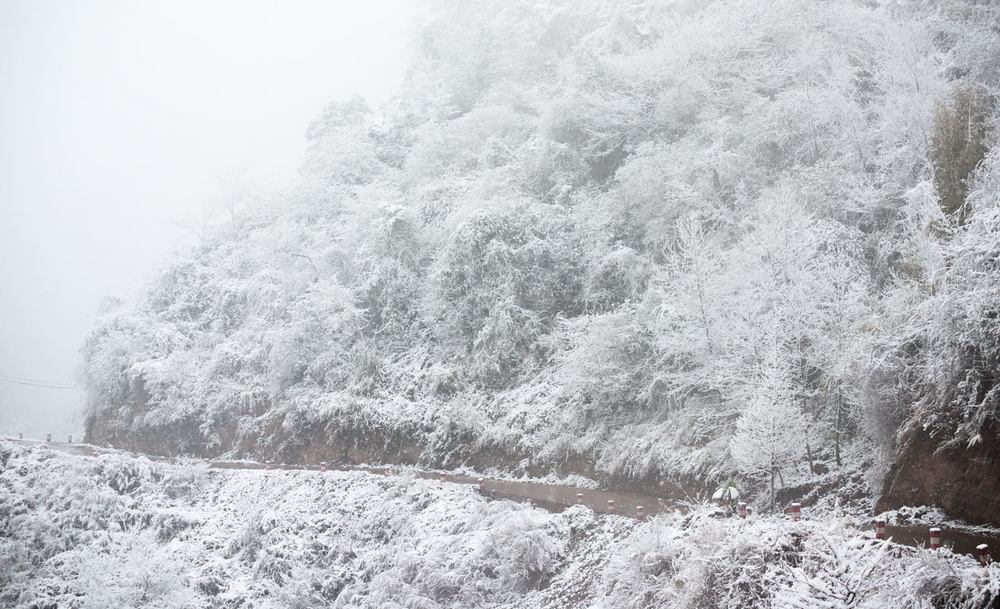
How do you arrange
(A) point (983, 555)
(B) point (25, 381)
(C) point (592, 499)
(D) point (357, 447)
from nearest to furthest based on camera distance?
(A) point (983, 555) < (C) point (592, 499) < (D) point (357, 447) < (B) point (25, 381)

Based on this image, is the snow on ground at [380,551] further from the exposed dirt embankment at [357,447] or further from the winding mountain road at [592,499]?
the exposed dirt embankment at [357,447]

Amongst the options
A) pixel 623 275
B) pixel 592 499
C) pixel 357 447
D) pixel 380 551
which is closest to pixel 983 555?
pixel 592 499

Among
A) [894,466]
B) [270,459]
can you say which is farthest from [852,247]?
[270,459]

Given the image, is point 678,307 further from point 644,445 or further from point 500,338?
point 500,338

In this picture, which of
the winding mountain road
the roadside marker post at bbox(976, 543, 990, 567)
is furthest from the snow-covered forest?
the roadside marker post at bbox(976, 543, 990, 567)

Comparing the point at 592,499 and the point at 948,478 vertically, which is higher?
the point at 948,478

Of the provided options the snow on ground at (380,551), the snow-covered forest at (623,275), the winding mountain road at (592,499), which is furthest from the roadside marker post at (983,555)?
the snow-covered forest at (623,275)

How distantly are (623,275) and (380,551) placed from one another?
12.0 m

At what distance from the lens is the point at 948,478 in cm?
1059

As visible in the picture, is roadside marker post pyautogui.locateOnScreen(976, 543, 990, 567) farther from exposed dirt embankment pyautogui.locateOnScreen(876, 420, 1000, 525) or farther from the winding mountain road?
exposed dirt embankment pyautogui.locateOnScreen(876, 420, 1000, 525)

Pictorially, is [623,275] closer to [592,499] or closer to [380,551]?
[592,499]

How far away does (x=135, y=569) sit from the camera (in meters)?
17.8

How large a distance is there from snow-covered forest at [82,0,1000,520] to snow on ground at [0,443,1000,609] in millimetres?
350

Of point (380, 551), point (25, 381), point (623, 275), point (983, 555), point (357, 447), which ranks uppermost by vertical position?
point (623, 275)
